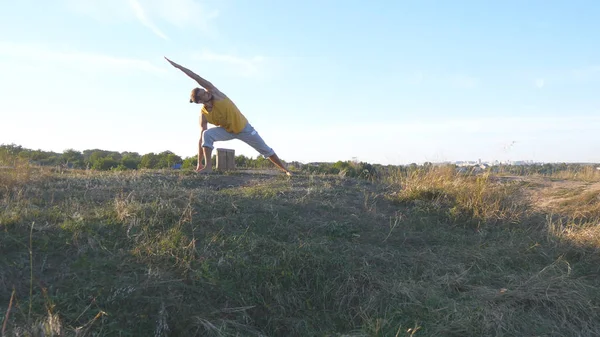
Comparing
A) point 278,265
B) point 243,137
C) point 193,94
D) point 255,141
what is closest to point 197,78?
point 193,94

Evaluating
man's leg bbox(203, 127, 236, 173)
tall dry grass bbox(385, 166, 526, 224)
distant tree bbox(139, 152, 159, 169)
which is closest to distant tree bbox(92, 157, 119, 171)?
distant tree bbox(139, 152, 159, 169)

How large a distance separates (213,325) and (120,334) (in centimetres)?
54

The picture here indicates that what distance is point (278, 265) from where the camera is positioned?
140 inches

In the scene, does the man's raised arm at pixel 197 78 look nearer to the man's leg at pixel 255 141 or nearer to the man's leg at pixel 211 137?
the man's leg at pixel 211 137

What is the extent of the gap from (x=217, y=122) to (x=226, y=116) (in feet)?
0.68

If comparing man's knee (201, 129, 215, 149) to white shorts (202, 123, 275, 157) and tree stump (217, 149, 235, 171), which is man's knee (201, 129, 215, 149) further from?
tree stump (217, 149, 235, 171)

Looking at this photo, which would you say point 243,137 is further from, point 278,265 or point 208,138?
point 278,265

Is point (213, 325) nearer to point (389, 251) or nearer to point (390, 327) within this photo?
point (390, 327)

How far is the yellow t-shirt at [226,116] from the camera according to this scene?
267 inches

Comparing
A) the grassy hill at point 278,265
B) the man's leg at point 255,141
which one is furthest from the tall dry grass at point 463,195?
the man's leg at point 255,141

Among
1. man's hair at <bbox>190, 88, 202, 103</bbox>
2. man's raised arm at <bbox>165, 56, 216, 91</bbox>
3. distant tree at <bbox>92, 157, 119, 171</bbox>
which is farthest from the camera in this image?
distant tree at <bbox>92, 157, 119, 171</bbox>

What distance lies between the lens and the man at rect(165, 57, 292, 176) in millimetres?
6684

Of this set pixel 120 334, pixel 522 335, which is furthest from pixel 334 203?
pixel 120 334

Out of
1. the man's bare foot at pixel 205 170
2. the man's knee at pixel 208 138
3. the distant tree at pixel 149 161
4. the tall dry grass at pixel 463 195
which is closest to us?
the tall dry grass at pixel 463 195
